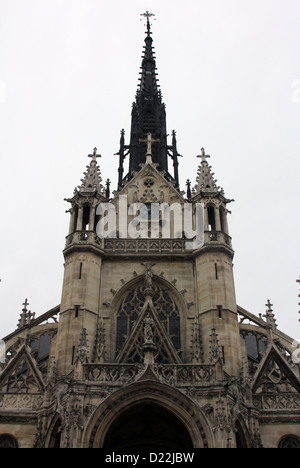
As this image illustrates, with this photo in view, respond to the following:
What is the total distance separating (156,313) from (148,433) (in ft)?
14.9

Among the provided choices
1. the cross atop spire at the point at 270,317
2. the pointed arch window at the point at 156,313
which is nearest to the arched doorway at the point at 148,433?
the pointed arch window at the point at 156,313

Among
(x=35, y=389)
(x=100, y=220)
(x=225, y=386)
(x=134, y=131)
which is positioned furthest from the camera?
(x=134, y=131)

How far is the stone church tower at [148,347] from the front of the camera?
1694 centimetres

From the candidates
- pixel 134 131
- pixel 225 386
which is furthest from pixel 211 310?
pixel 134 131

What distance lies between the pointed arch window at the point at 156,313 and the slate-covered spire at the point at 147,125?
10.00 metres

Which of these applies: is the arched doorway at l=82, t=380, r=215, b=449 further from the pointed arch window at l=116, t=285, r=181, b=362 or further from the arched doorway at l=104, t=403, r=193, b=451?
the pointed arch window at l=116, t=285, r=181, b=362

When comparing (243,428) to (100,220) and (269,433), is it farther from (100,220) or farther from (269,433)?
(100,220)

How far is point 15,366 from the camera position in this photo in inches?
822

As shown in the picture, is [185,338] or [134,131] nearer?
[185,338]

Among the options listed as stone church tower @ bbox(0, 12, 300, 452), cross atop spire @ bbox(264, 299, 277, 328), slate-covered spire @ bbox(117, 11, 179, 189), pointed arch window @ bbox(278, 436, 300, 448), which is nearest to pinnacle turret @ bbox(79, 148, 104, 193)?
stone church tower @ bbox(0, 12, 300, 452)

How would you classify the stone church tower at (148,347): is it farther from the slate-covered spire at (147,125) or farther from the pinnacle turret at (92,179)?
Answer: the slate-covered spire at (147,125)

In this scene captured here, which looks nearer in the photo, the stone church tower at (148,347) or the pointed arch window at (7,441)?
the stone church tower at (148,347)

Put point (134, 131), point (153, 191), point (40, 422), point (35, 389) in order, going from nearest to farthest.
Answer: point (40, 422) → point (35, 389) → point (153, 191) → point (134, 131)

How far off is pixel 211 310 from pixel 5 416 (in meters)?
8.91
